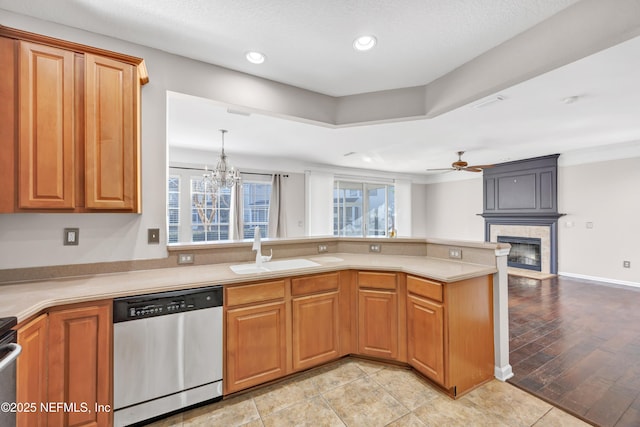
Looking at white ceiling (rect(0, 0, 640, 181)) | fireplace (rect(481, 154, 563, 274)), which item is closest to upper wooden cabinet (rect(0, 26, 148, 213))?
white ceiling (rect(0, 0, 640, 181))

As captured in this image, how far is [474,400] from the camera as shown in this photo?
1.92 metres

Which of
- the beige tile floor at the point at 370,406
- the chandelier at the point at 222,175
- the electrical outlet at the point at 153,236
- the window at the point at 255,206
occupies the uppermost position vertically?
the chandelier at the point at 222,175

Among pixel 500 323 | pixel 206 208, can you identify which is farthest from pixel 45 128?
pixel 206 208

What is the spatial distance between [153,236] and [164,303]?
740 mm

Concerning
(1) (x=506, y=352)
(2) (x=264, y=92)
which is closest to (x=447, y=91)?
(2) (x=264, y=92)

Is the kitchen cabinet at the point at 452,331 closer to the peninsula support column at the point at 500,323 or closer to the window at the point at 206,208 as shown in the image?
the peninsula support column at the point at 500,323

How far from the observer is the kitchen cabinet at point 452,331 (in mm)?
1921

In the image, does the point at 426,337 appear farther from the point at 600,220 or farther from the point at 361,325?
the point at 600,220

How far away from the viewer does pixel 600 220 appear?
503 cm

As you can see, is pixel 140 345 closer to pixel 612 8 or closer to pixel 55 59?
pixel 55 59

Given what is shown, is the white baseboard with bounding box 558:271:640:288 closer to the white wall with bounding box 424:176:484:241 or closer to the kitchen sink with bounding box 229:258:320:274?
the white wall with bounding box 424:176:484:241

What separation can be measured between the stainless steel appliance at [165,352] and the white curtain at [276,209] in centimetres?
429

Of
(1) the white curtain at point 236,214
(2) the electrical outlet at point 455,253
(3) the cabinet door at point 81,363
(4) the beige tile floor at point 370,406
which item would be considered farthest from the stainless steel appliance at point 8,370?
Result: (1) the white curtain at point 236,214

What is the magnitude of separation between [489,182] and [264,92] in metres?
6.33
